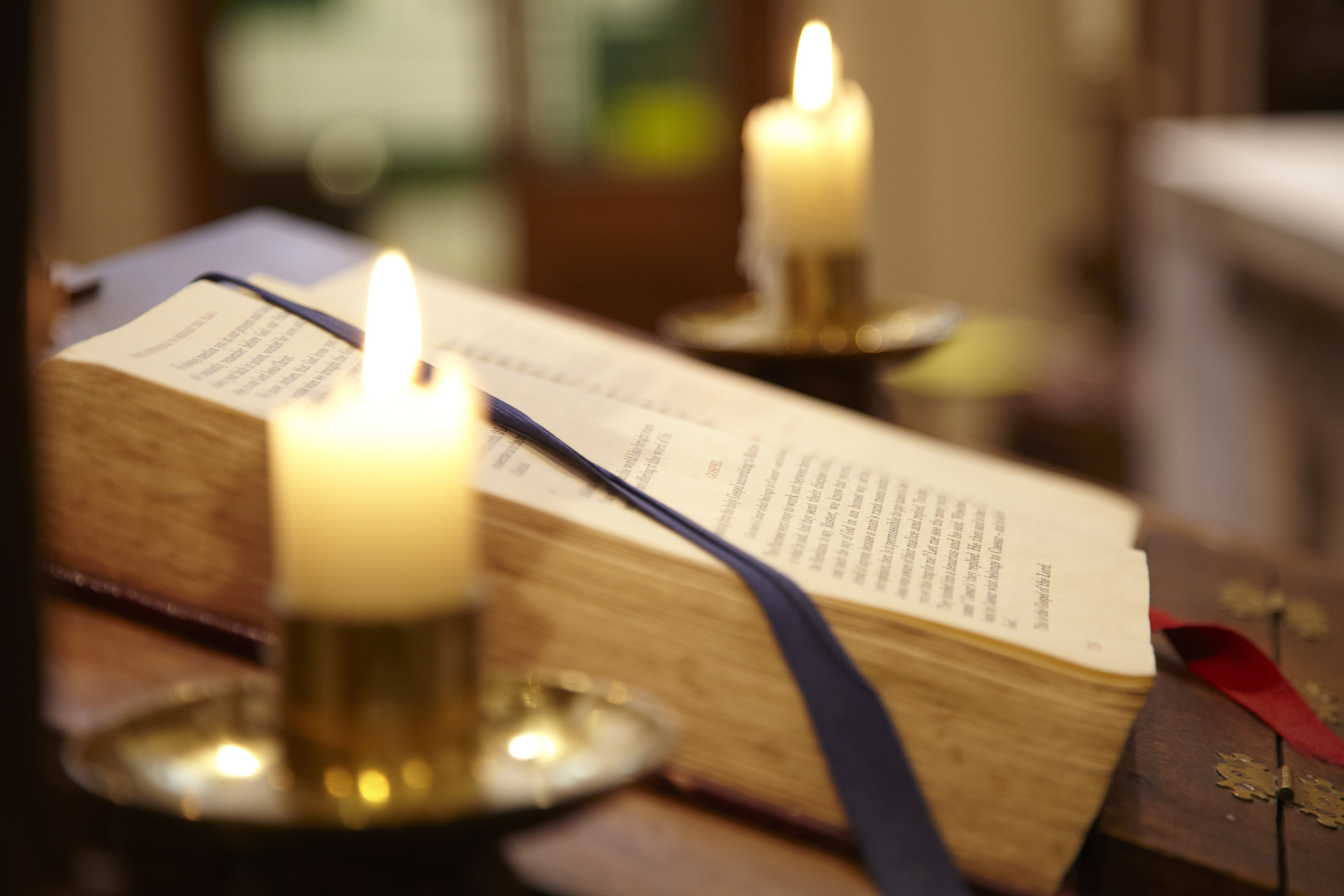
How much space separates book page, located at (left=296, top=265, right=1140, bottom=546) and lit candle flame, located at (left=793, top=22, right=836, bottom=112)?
17 cm

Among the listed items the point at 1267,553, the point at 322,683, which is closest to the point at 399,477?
the point at 322,683

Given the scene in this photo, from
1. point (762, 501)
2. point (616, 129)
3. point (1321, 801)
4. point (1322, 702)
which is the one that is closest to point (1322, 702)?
point (1322, 702)

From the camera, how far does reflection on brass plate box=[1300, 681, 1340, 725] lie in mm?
476

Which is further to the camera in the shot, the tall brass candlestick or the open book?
the tall brass candlestick

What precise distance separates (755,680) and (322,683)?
13 cm

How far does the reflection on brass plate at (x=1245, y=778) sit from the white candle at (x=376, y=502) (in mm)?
267

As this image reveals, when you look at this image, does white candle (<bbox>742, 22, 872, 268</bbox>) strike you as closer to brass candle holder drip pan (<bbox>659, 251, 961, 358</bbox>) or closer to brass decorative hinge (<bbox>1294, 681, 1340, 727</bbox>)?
brass candle holder drip pan (<bbox>659, 251, 961, 358</bbox>)

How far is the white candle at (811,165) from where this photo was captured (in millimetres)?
670

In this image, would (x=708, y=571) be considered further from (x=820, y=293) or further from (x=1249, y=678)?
(x=820, y=293)

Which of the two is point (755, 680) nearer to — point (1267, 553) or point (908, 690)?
point (908, 690)

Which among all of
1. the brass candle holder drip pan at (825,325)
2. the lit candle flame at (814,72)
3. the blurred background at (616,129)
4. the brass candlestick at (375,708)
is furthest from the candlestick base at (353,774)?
the blurred background at (616,129)

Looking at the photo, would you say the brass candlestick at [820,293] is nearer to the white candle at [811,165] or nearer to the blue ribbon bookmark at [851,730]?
the white candle at [811,165]

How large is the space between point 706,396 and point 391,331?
290 millimetres

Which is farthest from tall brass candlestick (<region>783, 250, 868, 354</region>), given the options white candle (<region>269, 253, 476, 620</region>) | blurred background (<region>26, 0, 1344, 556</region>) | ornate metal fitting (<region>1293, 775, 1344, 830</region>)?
blurred background (<region>26, 0, 1344, 556</region>)
